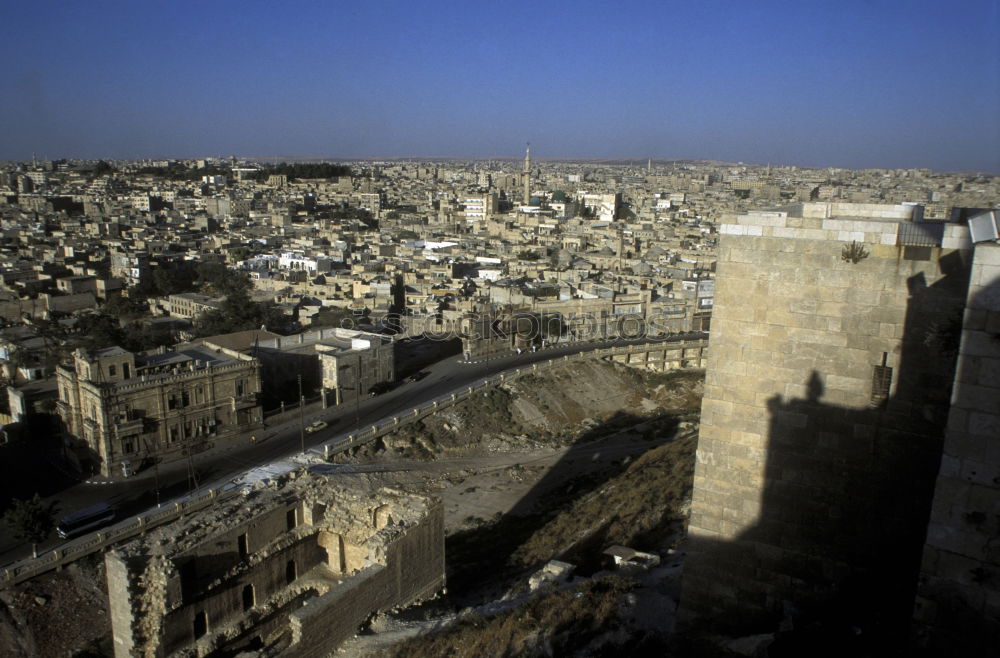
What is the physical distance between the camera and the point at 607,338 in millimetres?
31953

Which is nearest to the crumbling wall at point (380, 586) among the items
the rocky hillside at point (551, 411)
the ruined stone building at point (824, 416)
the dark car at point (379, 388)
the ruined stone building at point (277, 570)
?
the ruined stone building at point (277, 570)

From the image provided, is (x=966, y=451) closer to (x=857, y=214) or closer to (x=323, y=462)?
(x=857, y=214)

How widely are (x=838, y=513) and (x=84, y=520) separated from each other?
563 inches

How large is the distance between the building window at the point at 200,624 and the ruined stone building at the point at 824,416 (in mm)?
6061

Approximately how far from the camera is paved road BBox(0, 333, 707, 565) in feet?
52.4

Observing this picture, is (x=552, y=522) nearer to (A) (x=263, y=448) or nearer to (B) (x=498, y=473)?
(B) (x=498, y=473)

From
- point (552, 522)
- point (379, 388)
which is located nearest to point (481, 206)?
point (379, 388)

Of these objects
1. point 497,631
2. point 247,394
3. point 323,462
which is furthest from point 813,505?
point 247,394

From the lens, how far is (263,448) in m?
19.1

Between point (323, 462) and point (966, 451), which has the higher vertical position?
point (966, 451)

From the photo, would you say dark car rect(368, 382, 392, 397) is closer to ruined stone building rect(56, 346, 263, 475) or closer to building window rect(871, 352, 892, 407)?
ruined stone building rect(56, 346, 263, 475)

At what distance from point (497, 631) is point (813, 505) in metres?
3.22

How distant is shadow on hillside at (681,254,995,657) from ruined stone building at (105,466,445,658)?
450cm

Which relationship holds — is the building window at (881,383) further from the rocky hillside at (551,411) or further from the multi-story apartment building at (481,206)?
the multi-story apartment building at (481,206)
